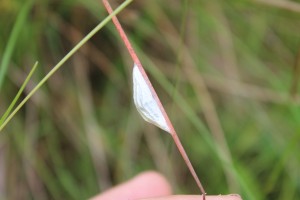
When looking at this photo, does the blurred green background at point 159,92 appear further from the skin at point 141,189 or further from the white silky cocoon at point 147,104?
the white silky cocoon at point 147,104

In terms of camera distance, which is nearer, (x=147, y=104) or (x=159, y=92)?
(x=147, y=104)

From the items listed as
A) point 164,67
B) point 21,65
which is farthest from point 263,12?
point 21,65

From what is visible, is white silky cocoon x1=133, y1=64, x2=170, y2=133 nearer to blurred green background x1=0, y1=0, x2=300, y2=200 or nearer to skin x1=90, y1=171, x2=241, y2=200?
skin x1=90, y1=171, x2=241, y2=200

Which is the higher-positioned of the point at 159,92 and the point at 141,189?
the point at 159,92

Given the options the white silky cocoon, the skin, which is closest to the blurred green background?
the skin

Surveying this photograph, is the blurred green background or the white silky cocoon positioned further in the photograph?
the blurred green background

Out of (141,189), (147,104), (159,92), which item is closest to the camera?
(147,104)

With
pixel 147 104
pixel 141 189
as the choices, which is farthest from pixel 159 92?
pixel 147 104

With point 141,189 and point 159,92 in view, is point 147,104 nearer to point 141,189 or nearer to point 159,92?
point 141,189
